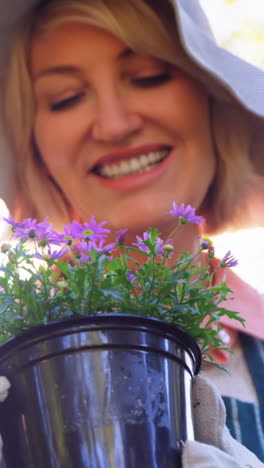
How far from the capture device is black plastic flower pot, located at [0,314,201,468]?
1.46 ft

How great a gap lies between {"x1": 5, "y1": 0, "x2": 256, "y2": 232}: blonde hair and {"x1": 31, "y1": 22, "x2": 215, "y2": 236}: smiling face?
27mm

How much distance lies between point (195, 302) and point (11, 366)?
0.52 feet

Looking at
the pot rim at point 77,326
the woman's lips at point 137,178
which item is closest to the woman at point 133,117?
the woman's lips at point 137,178

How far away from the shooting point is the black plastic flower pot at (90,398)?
45 cm

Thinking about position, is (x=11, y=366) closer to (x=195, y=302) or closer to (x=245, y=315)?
(x=195, y=302)

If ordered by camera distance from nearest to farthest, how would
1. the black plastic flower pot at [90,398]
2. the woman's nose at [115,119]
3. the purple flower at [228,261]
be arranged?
the black plastic flower pot at [90,398] < the purple flower at [228,261] < the woman's nose at [115,119]

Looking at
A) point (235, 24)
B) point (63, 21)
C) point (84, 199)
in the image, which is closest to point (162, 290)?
point (84, 199)

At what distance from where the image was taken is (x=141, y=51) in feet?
3.53

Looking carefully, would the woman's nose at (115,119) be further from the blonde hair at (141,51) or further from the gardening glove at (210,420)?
the gardening glove at (210,420)

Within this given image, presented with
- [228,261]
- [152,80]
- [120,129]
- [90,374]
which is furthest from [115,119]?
[90,374]

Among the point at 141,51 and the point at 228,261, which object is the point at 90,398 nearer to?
the point at 228,261

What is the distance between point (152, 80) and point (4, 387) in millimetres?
770

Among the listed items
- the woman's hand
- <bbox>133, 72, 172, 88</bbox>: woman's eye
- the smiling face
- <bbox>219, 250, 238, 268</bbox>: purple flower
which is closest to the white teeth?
the smiling face

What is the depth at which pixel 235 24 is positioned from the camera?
1.33 metres
